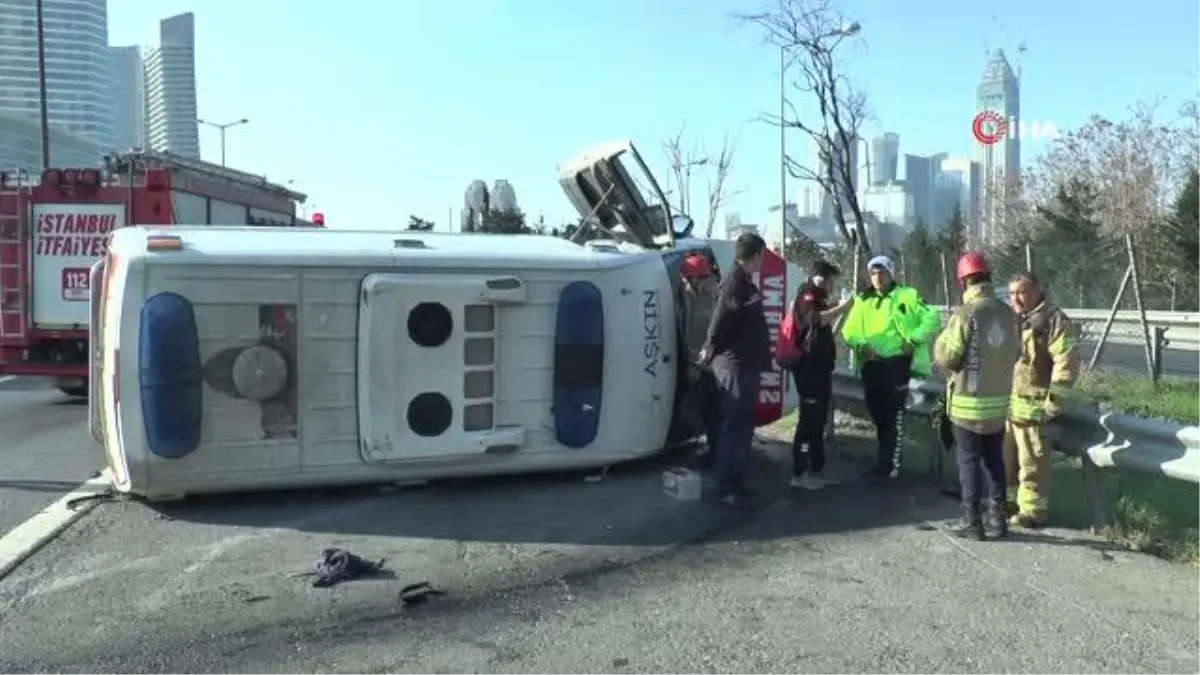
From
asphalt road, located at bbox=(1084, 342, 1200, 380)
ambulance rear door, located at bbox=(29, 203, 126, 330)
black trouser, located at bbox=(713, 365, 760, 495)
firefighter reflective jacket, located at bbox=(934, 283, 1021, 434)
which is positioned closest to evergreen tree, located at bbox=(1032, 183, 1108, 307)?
asphalt road, located at bbox=(1084, 342, 1200, 380)

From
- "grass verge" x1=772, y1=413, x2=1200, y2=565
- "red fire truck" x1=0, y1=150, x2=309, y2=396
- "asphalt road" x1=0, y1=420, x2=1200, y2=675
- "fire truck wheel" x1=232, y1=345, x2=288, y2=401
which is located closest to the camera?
"asphalt road" x1=0, y1=420, x2=1200, y2=675

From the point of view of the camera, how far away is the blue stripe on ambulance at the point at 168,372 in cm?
660

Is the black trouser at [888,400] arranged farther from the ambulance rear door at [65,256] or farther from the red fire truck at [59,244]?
the ambulance rear door at [65,256]

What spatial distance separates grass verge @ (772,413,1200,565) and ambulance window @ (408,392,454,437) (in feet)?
11.3

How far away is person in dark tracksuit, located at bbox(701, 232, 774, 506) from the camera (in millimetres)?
7262

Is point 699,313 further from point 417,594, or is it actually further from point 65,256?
point 65,256

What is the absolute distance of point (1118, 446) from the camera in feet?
20.6

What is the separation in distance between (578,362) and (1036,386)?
9.54 feet

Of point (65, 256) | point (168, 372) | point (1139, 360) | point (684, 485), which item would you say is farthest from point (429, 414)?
point (1139, 360)

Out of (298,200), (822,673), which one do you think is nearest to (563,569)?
(822,673)

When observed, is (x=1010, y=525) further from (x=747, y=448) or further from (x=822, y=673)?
(x=822, y=673)

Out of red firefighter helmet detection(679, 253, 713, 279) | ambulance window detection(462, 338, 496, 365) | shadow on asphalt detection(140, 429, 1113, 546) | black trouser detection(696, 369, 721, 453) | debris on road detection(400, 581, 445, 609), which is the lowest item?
debris on road detection(400, 581, 445, 609)

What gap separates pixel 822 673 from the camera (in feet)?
14.2

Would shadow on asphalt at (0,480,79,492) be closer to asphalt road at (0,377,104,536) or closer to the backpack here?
asphalt road at (0,377,104,536)
